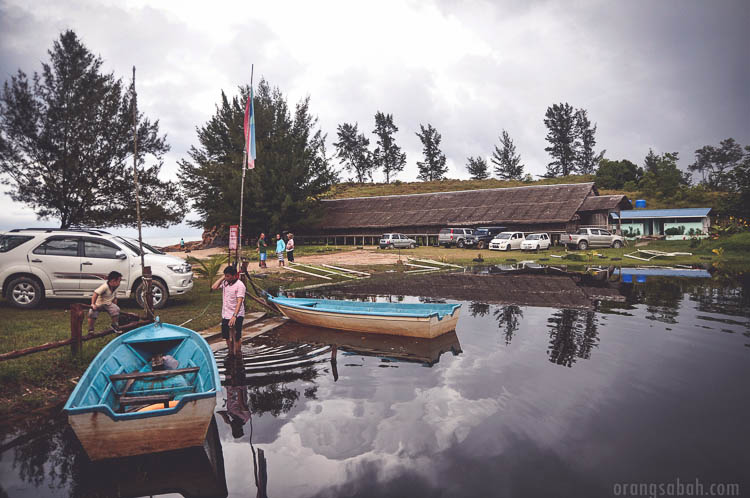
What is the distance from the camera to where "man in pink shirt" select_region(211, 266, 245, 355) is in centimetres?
899

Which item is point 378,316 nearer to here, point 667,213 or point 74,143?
point 74,143

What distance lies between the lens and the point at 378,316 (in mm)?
10789

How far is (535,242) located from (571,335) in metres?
26.4

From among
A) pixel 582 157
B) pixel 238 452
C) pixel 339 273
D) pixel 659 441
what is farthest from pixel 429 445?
pixel 582 157

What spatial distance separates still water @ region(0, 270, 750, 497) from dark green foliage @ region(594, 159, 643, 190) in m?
64.9

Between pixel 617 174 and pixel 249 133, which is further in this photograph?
pixel 617 174

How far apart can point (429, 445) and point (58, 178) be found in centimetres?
2601

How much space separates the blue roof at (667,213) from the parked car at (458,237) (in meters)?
16.6

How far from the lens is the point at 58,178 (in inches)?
922

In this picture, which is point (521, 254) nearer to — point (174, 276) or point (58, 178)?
point (174, 276)

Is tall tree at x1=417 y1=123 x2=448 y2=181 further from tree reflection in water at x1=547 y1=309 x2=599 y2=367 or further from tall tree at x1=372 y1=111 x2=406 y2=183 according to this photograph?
tree reflection in water at x1=547 y1=309 x2=599 y2=367

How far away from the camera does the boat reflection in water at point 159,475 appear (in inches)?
188

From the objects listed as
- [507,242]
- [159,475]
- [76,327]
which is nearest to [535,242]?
[507,242]

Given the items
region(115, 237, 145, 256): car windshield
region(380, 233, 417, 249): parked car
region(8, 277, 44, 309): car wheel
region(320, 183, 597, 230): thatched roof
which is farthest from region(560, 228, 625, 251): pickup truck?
region(8, 277, 44, 309): car wheel
